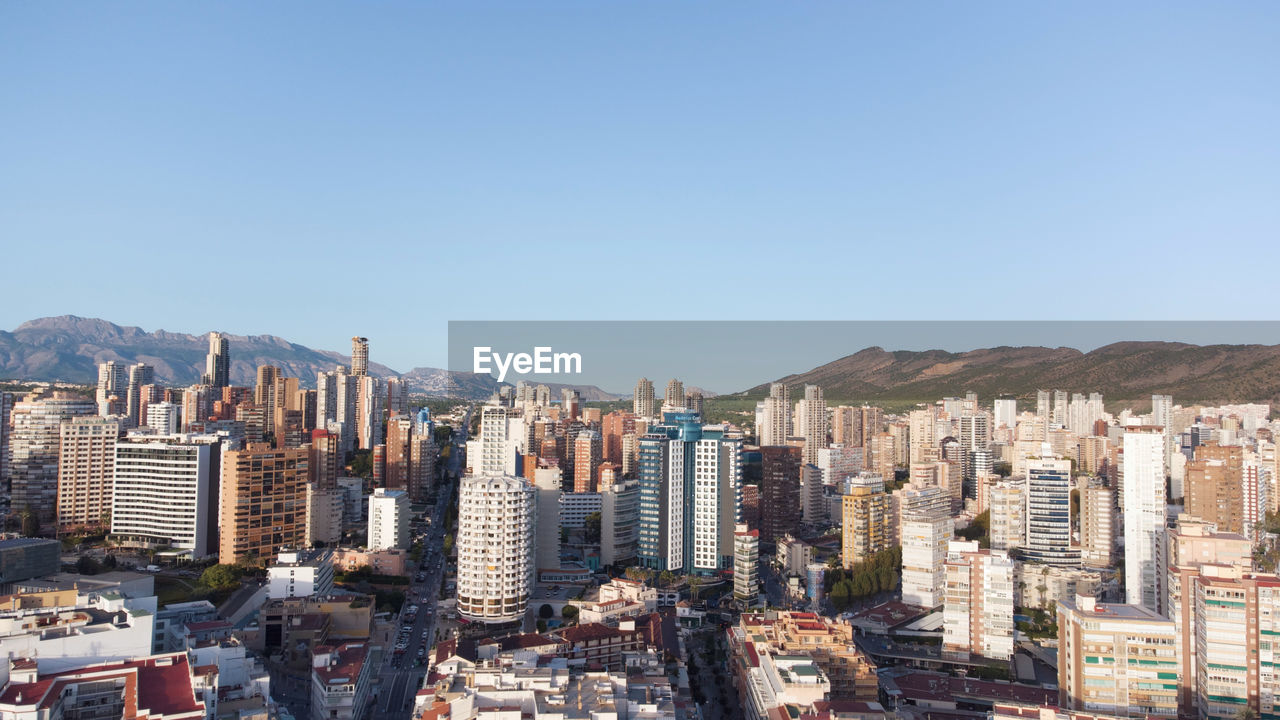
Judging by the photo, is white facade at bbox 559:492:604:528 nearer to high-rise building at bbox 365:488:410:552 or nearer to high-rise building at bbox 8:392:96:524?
high-rise building at bbox 365:488:410:552

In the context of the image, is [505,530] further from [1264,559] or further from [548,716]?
[1264,559]

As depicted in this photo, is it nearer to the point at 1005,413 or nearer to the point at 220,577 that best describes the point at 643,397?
the point at 1005,413

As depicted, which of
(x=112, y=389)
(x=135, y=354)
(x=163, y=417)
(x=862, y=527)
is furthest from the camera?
(x=135, y=354)

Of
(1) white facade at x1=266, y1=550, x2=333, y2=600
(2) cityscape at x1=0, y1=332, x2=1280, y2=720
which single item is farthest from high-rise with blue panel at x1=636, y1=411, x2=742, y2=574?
(1) white facade at x1=266, y1=550, x2=333, y2=600

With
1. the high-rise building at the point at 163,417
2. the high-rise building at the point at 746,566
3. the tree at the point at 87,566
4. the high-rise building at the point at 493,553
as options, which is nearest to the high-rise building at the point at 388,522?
the tree at the point at 87,566

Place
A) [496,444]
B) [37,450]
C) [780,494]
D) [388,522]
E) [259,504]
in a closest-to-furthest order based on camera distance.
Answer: [259,504], [388,522], [496,444], [37,450], [780,494]

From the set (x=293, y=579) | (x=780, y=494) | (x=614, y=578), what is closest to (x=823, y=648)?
(x=614, y=578)

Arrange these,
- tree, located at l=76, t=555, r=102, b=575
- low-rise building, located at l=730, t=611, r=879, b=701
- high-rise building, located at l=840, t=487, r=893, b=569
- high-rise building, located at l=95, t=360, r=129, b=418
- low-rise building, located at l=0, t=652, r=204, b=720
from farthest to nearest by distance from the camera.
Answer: high-rise building, located at l=95, t=360, r=129, b=418 < high-rise building, located at l=840, t=487, r=893, b=569 < tree, located at l=76, t=555, r=102, b=575 < low-rise building, located at l=730, t=611, r=879, b=701 < low-rise building, located at l=0, t=652, r=204, b=720

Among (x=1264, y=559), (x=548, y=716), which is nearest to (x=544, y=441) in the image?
(x=1264, y=559)
